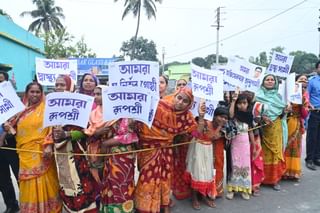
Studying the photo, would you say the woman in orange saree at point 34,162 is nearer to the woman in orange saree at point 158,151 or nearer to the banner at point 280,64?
the woman in orange saree at point 158,151

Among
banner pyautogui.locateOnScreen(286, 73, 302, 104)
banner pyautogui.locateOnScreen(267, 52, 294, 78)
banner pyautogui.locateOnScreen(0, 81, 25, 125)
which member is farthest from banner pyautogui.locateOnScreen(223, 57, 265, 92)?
banner pyautogui.locateOnScreen(0, 81, 25, 125)

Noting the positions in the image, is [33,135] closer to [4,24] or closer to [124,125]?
[124,125]

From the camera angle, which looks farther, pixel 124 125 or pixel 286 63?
pixel 286 63

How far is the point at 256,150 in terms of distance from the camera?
4613mm

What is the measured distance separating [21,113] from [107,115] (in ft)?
3.08

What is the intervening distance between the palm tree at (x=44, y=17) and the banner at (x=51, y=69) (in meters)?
34.2

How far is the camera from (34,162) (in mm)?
3395

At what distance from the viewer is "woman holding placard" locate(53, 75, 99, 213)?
11.0ft

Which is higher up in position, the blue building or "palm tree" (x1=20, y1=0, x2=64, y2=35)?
"palm tree" (x1=20, y1=0, x2=64, y2=35)

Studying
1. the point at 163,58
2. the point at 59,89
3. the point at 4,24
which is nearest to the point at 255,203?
the point at 59,89

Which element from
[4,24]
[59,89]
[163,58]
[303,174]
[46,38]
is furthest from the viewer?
[163,58]

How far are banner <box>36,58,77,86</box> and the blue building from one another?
356 inches

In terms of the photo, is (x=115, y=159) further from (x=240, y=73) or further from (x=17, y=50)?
(x=17, y=50)

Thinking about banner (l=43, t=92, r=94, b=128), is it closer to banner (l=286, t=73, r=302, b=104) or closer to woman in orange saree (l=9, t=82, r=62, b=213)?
woman in orange saree (l=9, t=82, r=62, b=213)
